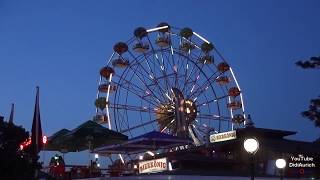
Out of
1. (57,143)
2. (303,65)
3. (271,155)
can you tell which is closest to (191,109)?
(271,155)

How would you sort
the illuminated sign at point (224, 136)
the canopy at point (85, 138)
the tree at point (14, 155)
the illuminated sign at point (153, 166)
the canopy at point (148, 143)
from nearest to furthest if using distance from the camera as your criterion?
1. the tree at point (14, 155)
2. the illuminated sign at point (153, 166)
3. the canopy at point (85, 138)
4. the canopy at point (148, 143)
5. the illuminated sign at point (224, 136)

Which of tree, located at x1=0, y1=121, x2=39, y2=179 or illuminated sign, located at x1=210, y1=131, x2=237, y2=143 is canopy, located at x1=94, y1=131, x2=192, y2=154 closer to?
illuminated sign, located at x1=210, y1=131, x2=237, y2=143

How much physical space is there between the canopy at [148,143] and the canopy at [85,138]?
325 millimetres

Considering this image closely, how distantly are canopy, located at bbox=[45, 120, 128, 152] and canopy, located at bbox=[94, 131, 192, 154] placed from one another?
1.06ft

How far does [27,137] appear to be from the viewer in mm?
20078

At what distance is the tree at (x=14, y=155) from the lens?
17.9 metres

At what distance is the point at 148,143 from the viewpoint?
26672 millimetres

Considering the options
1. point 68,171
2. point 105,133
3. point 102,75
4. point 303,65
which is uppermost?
point 102,75

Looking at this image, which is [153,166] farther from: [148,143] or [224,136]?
[224,136]

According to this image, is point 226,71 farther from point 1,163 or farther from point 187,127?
point 1,163

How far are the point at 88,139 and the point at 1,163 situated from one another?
7.60m

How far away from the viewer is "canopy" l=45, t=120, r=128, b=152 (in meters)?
24.7

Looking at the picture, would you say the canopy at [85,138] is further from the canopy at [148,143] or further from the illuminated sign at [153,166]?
the illuminated sign at [153,166]

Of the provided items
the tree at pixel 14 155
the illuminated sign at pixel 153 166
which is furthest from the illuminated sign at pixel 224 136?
the tree at pixel 14 155
